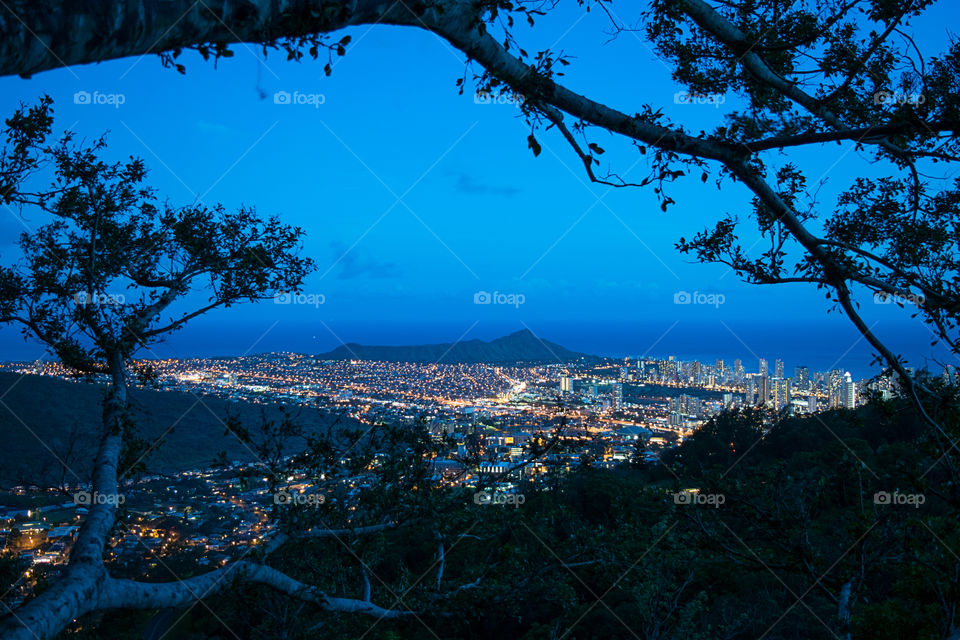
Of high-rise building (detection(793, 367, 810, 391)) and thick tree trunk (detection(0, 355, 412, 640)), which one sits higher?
high-rise building (detection(793, 367, 810, 391))

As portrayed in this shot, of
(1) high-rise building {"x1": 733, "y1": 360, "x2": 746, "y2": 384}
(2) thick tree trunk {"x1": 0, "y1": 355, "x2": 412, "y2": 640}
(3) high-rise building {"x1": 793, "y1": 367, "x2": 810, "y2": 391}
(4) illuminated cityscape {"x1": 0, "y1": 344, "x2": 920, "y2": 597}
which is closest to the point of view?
(2) thick tree trunk {"x1": 0, "y1": 355, "x2": 412, "y2": 640}

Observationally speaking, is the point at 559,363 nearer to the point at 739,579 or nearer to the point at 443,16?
the point at 739,579

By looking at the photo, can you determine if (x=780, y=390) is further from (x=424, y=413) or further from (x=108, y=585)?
(x=108, y=585)

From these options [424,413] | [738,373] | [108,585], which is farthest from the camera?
[738,373]

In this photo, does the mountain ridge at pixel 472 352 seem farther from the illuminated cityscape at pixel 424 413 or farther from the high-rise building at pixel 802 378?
the high-rise building at pixel 802 378

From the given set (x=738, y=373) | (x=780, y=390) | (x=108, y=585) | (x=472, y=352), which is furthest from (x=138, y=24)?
(x=738, y=373)

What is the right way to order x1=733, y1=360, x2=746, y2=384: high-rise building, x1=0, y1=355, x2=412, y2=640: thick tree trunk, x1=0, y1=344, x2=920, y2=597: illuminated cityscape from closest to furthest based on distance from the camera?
x1=0, y1=355, x2=412, y2=640: thick tree trunk
x1=0, y1=344, x2=920, y2=597: illuminated cityscape
x1=733, y1=360, x2=746, y2=384: high-rise building

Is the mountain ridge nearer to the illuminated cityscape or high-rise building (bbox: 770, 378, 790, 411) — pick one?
the illuminated cityscape

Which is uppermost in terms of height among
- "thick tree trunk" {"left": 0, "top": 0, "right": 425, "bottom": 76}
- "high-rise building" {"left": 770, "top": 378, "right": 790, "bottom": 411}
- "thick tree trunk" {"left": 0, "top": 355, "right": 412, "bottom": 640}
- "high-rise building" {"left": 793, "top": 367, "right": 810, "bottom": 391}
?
"thick tree trunk" {"left": 0, "top": 0, "right": 425, "bottom": 76}

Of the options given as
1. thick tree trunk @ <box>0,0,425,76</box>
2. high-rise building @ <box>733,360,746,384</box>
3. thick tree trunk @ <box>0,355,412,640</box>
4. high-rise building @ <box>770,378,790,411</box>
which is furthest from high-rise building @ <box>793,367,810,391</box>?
thick tree trunk @ <box>0,0,425,76</box>

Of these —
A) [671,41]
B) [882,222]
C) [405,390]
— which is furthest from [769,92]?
[405,390]

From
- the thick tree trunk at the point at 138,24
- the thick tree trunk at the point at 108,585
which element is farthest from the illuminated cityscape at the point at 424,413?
the thick tree trunk at the point at 138,24
